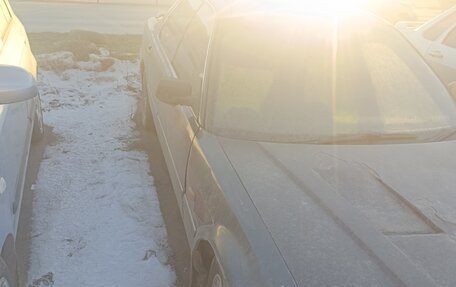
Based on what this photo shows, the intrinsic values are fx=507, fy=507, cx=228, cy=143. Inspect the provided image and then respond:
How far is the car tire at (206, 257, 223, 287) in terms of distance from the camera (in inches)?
86.3

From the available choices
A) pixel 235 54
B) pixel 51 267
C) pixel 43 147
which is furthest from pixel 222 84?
pixel 43 147

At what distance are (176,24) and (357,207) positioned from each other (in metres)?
2.80

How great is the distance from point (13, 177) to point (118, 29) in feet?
28.7

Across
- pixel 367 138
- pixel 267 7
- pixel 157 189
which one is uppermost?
pixel 267 7

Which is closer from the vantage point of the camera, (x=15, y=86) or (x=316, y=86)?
(x=15, y=86)

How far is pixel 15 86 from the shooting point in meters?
2.46

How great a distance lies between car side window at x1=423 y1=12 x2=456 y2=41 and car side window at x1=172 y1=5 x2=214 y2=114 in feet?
11.7

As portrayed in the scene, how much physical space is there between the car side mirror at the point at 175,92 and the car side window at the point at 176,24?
1.07 metres

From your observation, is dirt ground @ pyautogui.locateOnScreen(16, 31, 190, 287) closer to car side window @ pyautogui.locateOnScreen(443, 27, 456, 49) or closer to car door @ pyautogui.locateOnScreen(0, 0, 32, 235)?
car door @ pyautogui.locateOnScreen(0, 0, 32, 235)

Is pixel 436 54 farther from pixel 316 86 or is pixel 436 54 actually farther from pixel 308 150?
pixel 308 150

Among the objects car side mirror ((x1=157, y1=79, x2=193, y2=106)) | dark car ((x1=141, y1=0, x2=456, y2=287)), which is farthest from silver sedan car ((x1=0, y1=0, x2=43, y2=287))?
dark car ((x1=141, y1=0, x2=456, y2=287))

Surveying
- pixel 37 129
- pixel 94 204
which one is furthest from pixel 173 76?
pixel 37 129

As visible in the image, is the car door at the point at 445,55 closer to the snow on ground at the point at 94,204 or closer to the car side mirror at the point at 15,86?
the snow on ground at the point at 94,204

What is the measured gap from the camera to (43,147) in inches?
193
